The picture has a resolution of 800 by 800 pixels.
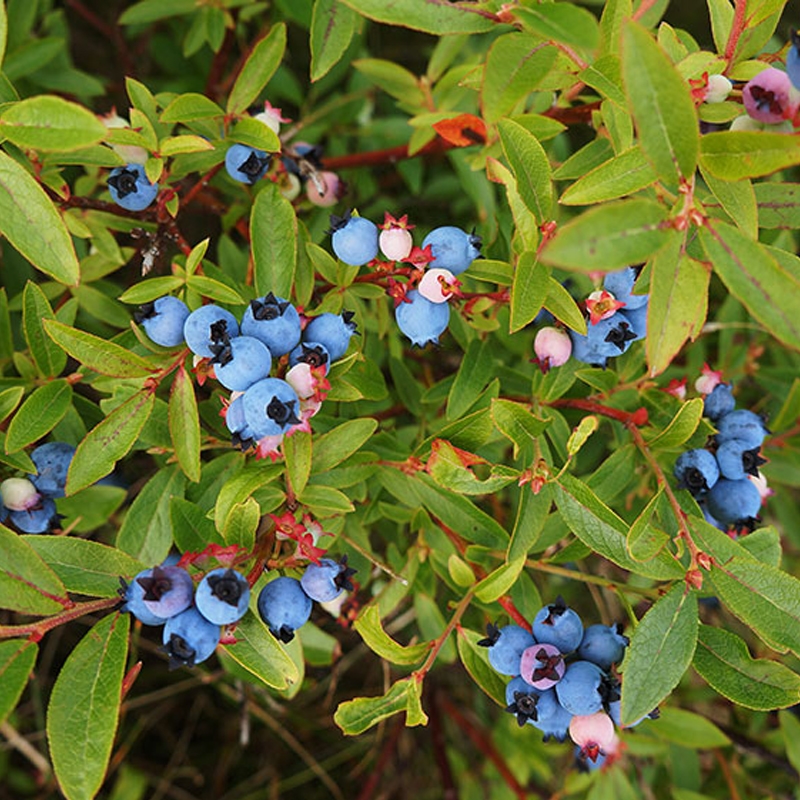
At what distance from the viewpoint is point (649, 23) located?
2.00 metres

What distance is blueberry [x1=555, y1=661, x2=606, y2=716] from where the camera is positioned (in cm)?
136

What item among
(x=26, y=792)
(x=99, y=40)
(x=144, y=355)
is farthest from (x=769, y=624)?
(x=99, y=40)

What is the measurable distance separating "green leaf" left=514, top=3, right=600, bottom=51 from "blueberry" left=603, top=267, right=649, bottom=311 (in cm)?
45

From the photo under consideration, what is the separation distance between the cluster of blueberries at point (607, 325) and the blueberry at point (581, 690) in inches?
22.0

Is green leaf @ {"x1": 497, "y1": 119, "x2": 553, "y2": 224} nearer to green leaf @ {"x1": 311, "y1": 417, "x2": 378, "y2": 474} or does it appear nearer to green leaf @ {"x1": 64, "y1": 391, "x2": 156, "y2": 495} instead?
green leaf @ {"x1": 311, "y1": 417, "x2": 378, "y2": 474}

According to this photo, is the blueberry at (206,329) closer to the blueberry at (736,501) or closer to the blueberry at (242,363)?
the blueberry at (242,363)

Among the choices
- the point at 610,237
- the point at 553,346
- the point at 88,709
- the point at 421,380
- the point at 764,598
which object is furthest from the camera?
the point at 421,380

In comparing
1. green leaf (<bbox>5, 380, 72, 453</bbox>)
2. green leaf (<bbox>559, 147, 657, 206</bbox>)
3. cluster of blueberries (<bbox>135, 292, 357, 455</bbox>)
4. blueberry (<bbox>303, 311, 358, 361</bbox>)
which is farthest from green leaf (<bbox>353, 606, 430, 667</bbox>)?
green leaf (<bbox>559, 147, 657, 206</bbox>)

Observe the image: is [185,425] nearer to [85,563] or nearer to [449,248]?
[85,563]

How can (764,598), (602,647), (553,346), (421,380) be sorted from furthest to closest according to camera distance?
(421,380) < (553,346) < (602,647) < (764,598)

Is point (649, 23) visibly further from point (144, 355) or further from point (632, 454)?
point (144, 355)

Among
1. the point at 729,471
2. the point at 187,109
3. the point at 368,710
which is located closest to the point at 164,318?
the point at 187,109

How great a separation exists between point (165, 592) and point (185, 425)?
312 millimetres

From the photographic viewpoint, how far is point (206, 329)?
4.37ft
